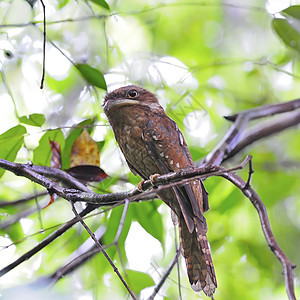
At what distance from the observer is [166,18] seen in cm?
493

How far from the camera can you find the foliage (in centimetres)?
249

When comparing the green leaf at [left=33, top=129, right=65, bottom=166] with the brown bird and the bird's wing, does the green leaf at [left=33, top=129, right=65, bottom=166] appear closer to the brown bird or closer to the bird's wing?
the brown bird

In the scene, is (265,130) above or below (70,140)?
below

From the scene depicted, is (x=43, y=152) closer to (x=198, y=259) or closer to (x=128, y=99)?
(x=128, y=99)

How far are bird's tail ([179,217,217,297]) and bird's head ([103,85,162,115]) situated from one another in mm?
738

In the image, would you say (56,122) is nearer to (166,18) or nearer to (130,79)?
(130,79)

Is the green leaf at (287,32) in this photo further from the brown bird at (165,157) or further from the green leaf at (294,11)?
the brown bird at (165,157)

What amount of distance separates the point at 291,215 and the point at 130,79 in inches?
80.6

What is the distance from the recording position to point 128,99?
8.30ft

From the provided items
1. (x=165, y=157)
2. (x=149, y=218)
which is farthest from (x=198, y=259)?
(x=165, y=157)

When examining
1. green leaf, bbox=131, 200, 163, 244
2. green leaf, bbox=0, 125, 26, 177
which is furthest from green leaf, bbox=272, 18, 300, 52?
green leaf, bbox=0, 125, 26, 177

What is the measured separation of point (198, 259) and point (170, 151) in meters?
0.58

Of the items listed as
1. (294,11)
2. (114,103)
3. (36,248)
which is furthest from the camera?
(114,103)

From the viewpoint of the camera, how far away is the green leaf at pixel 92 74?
2336 millimetres
